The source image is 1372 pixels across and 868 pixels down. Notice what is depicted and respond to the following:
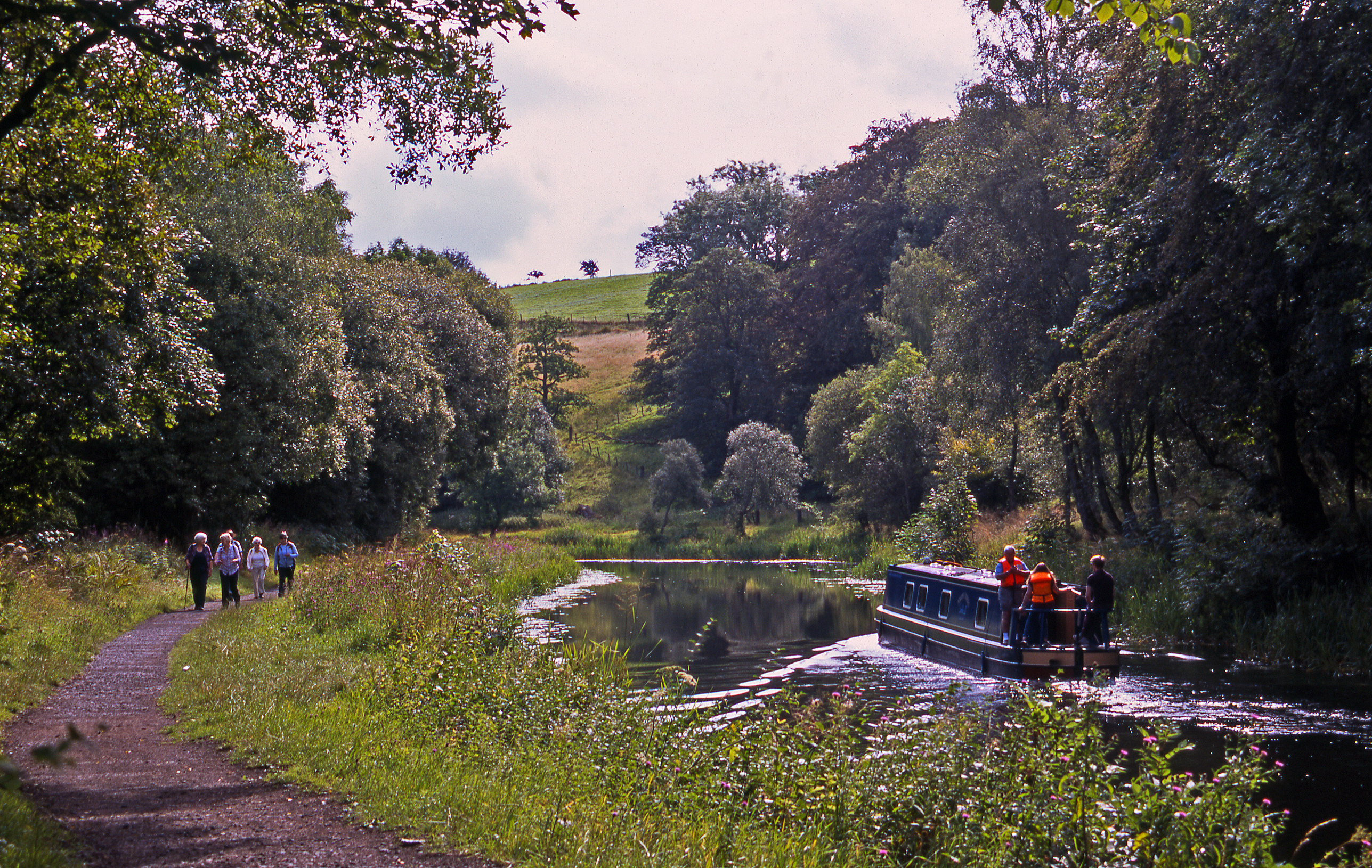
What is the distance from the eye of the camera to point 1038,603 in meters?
17.6

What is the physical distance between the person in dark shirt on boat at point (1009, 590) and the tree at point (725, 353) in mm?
52688

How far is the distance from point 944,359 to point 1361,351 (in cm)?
1909

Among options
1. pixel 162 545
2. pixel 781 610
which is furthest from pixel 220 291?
pixel 781 610

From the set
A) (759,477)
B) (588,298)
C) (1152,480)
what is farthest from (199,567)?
(588,298)

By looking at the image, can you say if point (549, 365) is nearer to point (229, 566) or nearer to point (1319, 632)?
point (229, 566)

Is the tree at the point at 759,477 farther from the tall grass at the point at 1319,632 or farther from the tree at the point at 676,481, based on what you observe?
the tall grass at the point at 1319,632

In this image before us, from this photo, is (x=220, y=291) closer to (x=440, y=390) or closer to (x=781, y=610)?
(x=440, y=390)

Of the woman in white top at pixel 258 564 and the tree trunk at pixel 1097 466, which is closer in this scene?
the woman in white top at pixel 258 564

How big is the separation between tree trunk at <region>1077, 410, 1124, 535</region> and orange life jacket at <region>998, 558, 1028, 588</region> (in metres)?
10.2

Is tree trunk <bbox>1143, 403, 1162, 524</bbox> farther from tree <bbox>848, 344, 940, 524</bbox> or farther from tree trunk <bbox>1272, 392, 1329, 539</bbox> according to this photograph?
tree <bbox>848, 344, 940, 524</bbox>

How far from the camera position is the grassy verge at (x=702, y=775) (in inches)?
269

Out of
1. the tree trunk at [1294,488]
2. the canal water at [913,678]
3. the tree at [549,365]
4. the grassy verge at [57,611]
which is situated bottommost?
the canal water at [913,678]

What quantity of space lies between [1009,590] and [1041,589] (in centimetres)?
76

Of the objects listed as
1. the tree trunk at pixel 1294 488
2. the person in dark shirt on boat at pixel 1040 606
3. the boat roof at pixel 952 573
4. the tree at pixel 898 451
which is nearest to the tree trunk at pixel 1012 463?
the tree at pixel 898 451
